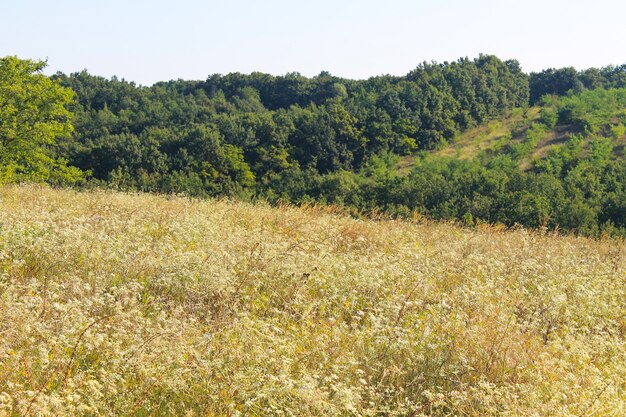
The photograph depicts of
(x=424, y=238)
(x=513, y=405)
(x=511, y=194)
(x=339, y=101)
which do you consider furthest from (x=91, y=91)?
(x=513, y=405)

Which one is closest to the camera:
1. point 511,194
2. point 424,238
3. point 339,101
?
point 424,238

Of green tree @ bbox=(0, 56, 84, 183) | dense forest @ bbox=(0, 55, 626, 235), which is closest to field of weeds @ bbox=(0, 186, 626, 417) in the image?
green tree @ bbox=(0, 56, 84, 183)

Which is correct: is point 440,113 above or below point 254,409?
above

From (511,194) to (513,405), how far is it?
3217cm

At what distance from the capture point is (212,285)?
5.61 metres

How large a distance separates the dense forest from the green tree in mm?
383

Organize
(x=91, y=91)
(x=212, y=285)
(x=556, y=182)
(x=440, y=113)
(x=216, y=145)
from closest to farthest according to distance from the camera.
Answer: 1. (x=212, y=285)
2. (x=556, y=182)
3. (x=216, y=145)
4. (x=440, y=113)
5. (x=91, y=91)

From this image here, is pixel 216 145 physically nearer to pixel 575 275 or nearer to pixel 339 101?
pixel 339 101

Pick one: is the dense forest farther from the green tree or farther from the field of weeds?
the field of weeds

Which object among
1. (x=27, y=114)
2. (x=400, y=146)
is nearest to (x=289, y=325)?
(x=27, y=114)

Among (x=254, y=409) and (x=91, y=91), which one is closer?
(x=254, y=409)

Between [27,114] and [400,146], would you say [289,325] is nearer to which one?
[27,114]

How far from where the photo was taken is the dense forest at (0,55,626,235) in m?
36.0

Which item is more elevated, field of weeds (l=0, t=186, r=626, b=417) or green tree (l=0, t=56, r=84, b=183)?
green tree (l=0, t=56, r=84, b=183)
